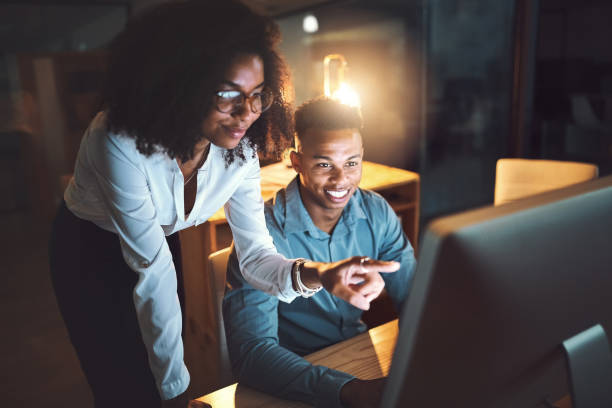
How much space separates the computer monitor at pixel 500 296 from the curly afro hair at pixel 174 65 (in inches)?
24.8

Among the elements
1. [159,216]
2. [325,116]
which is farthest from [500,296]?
[325,116]

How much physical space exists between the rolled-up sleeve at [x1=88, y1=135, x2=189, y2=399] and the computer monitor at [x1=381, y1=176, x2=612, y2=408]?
61 centimetres

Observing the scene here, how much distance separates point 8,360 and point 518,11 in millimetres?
3881

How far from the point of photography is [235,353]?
3.61 feet

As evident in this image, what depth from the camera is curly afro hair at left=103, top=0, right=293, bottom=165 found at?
95 centimetres

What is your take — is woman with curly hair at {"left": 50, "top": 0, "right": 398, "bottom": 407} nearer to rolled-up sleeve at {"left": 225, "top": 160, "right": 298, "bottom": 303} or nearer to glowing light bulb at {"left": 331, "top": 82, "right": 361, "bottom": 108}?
rolled-up sleeve at {"left": 225, "top": 160, "right": 298, "bottom": 303}

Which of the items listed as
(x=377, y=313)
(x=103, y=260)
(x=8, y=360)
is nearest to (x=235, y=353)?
(x=103, y=260)

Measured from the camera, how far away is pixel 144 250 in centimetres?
100

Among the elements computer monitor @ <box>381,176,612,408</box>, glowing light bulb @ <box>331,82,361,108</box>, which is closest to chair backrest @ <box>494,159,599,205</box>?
glowing light bulb @ <box>331,82,361,108</box>

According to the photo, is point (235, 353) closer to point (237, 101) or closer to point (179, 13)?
point (237, 101)

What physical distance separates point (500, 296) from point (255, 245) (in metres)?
0.75

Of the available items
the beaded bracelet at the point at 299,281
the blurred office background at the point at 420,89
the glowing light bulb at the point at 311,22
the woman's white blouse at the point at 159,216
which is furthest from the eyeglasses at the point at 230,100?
the glowing light bulb at the point at 311,22

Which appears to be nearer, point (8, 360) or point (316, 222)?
point (316, 222)

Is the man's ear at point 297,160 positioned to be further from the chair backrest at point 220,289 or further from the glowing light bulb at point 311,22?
the glowing light bulb at point 311,22
